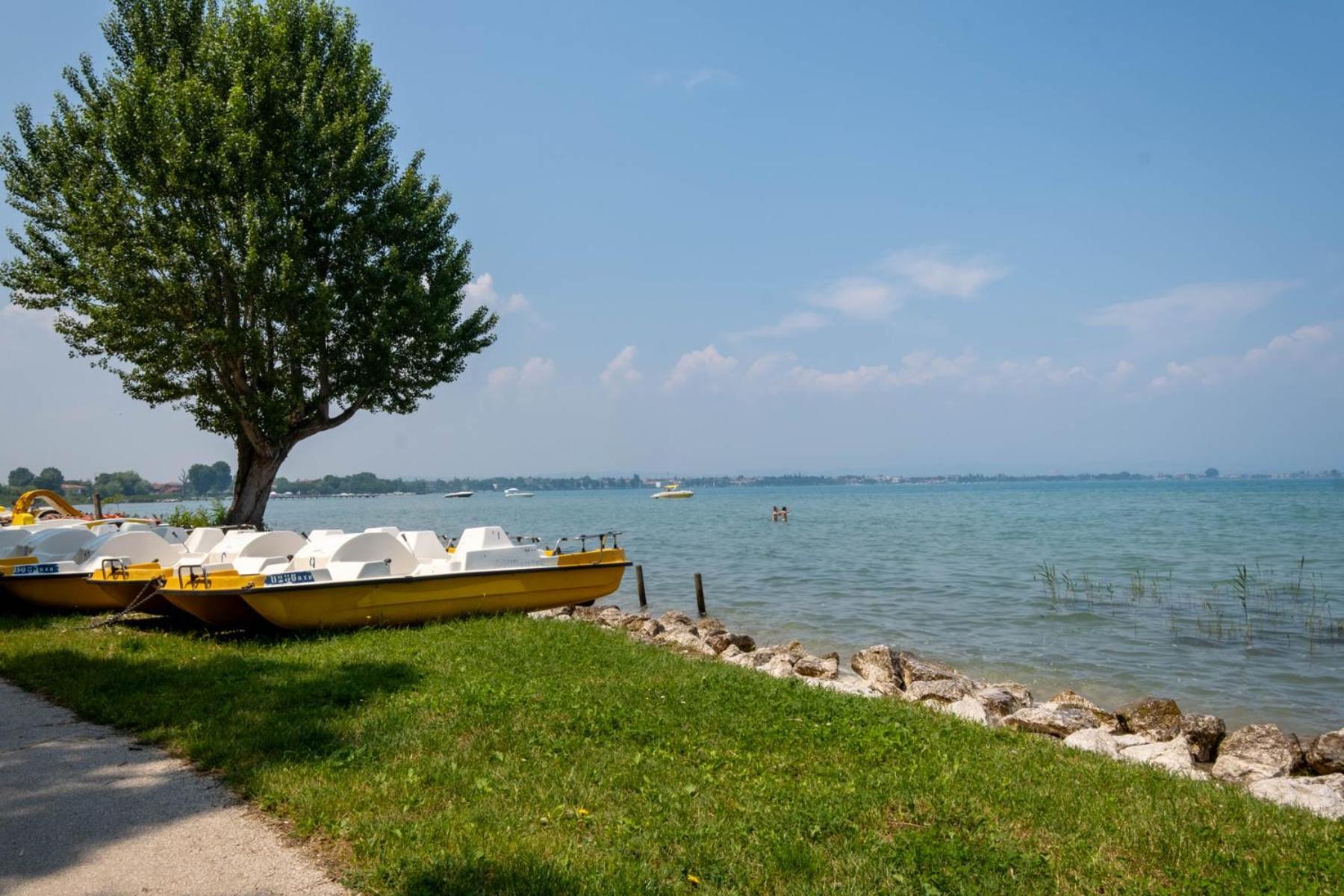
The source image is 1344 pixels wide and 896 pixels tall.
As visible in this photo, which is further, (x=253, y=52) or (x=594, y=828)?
(x=253, y=52)

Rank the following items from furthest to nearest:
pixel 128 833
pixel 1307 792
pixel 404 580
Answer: pixel 404 580
pixel 1307 792
pixel 128 833

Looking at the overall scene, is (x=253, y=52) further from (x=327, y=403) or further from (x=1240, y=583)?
(x=1240, y=583)

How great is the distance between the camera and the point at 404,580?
1334cm

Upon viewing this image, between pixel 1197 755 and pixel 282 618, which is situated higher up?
pixel 282 618

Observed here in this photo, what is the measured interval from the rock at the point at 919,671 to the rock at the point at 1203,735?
3.39 meters

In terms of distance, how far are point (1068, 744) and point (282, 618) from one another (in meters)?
10.4

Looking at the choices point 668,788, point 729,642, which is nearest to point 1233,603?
point 729,642

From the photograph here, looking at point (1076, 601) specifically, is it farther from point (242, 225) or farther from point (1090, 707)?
point (242, 225)

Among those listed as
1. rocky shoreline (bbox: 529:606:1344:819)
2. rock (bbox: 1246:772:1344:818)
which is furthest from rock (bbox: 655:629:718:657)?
rock (bbox: 1246:772:1344:818)

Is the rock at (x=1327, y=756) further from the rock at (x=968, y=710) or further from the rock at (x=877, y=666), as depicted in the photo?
the rock at (x=877, y=666)

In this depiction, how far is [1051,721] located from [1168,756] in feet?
4.48

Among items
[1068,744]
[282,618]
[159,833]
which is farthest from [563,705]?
[282,618]

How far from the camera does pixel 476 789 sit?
5.78m

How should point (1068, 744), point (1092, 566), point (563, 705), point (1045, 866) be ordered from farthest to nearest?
point (1092, 566), point (1068, 744), point (563, 705), point (1045, 866)
